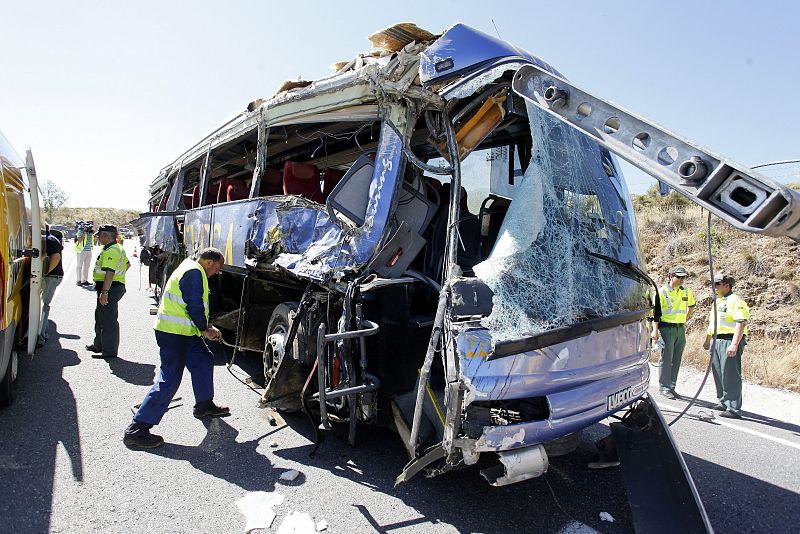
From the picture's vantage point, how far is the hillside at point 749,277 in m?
7.27

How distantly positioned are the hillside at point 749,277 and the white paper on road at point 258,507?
670 cm

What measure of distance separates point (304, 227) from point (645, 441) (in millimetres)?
2971

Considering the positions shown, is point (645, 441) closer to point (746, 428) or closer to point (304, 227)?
point (746, 428)

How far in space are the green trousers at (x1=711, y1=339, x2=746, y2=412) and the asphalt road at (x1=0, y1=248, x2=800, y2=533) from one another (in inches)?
18.7

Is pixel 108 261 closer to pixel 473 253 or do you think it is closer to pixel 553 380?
pixel 473 253

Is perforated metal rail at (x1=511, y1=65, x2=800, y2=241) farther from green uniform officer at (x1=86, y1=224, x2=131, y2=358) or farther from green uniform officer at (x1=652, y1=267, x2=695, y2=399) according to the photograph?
green uniform officer at (x1=86, y1=224, x2=131, y2=358)

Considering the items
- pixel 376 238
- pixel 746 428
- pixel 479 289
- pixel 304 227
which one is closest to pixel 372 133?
pixel 304 227

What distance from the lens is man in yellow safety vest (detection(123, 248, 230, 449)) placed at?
3771 mm

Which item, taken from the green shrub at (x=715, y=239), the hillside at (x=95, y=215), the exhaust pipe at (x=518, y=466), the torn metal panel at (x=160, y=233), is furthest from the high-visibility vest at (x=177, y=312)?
the hillside at (x=95, y=215)

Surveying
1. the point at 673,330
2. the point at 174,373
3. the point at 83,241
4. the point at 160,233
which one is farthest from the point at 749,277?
the point at 83,241

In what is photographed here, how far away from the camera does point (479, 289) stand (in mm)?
2572

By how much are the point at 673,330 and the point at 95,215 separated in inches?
2979

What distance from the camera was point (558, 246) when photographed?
2.88 metres

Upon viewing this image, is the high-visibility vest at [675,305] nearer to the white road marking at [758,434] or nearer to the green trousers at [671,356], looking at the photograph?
the green trousers at [671,356]
